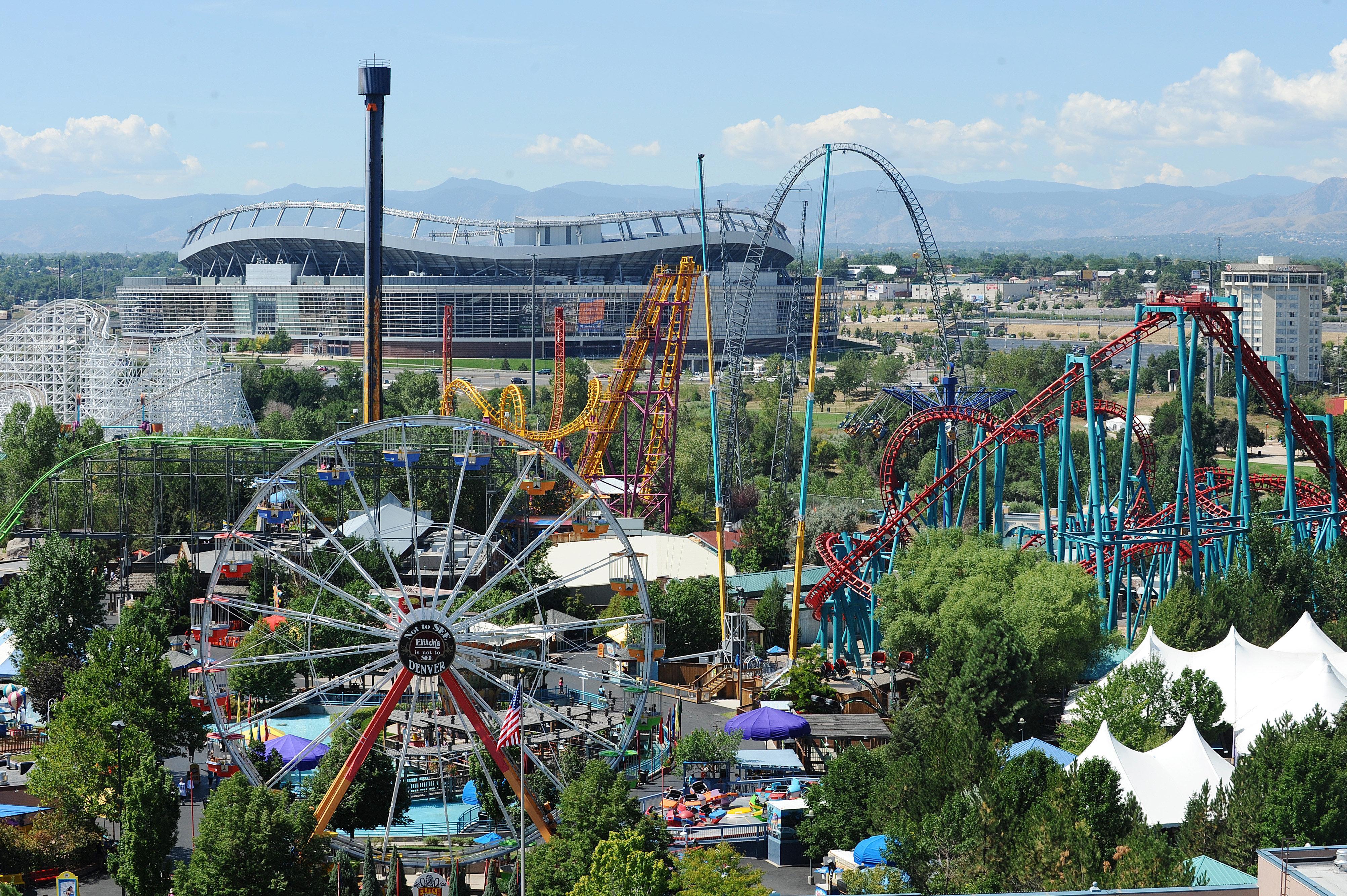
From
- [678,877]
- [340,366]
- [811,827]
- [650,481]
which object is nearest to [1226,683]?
[811,827]

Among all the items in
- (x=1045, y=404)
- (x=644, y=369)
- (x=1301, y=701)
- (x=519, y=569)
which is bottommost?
(x=1301, y=701)

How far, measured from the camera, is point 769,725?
36.0 metres

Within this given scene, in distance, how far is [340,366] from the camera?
129m

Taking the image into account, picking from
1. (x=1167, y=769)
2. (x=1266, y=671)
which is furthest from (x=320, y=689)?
(x=1266, y=671)

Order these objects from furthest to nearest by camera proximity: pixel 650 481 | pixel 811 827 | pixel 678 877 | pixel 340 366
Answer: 1. pixel 340 366
2. pixel 650 481
3. pixel 811 827
4. pixel 678 877

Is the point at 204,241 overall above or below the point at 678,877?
above

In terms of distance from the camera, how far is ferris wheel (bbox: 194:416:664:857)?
2920 cm

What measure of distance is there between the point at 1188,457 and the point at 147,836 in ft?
98.3

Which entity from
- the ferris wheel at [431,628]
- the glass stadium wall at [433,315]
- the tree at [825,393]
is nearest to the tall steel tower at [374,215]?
the ferris wheel at [431,628]

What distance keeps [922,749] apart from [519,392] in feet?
165

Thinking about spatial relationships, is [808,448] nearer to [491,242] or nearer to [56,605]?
[56,605]

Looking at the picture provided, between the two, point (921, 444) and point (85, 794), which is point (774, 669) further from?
point (921, 444)

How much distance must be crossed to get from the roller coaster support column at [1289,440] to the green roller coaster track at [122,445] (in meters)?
29.4

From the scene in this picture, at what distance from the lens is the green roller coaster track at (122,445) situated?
49188mm
